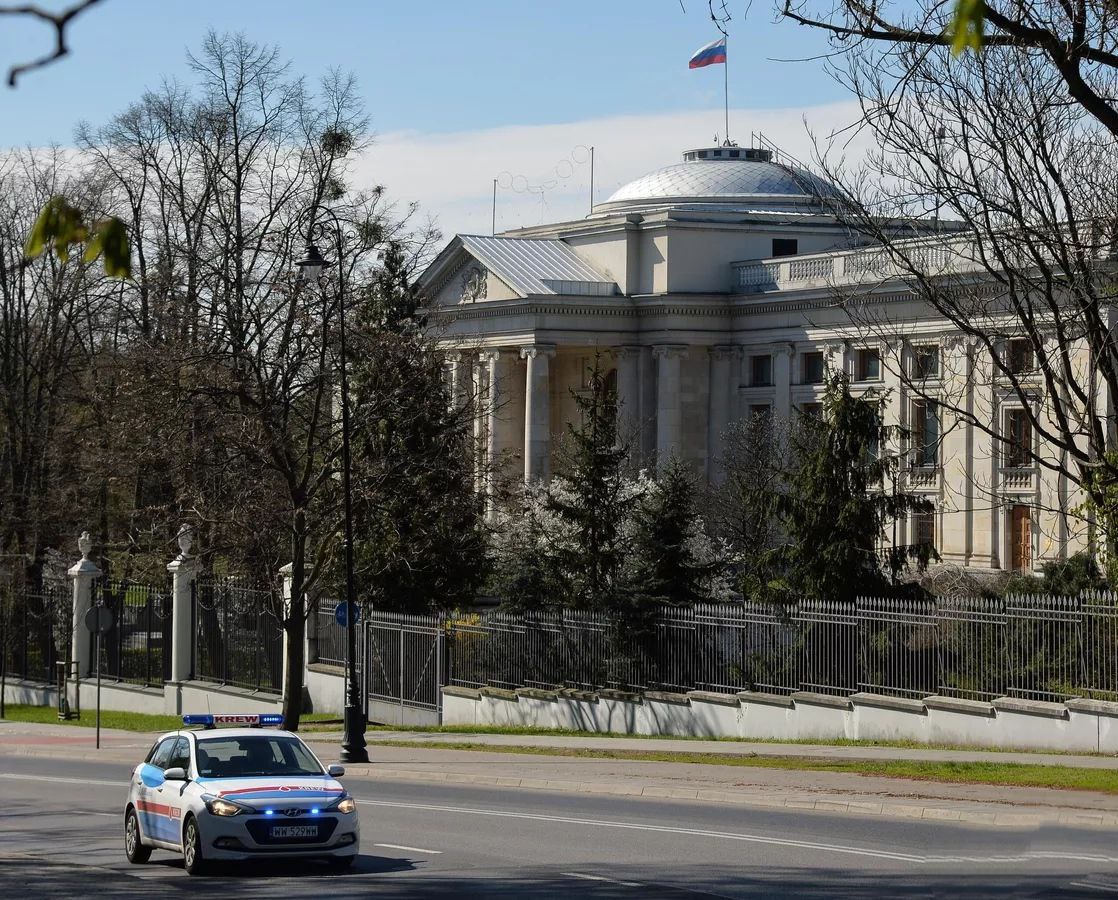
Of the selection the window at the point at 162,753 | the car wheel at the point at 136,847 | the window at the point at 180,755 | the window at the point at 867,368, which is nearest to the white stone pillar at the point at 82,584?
the window at the point at 162,753

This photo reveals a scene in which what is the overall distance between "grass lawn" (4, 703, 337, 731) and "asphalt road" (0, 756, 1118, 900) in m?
18.8

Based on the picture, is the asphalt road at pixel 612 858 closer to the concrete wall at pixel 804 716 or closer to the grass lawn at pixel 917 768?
the grass lawn at pixel 917 768

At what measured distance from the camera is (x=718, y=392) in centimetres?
8231

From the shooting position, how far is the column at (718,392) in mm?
81875

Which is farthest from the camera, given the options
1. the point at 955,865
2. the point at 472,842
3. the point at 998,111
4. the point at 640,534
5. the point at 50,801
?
the point at 640,534

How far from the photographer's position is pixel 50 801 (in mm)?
24797

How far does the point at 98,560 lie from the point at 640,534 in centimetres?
2470

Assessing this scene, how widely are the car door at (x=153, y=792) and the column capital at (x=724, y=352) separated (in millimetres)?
66329

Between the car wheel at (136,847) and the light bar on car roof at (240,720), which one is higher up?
the light bar on car roof at (240,720)

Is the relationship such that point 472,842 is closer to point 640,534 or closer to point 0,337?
point 640,534

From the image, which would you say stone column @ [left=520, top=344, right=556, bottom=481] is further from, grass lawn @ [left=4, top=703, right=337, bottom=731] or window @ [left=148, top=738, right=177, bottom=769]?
window @ [left=148, top=738, right=177, bottom=769]

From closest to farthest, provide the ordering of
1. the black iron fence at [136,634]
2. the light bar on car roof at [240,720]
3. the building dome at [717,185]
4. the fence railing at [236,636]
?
the light bar on car roof at [240,720], the fence railing at [236,636], the black iron fence at [136,634], the building dome at [717,185]

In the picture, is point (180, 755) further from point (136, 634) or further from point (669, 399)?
point (669, 399)

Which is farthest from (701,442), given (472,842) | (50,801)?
(472,842)
